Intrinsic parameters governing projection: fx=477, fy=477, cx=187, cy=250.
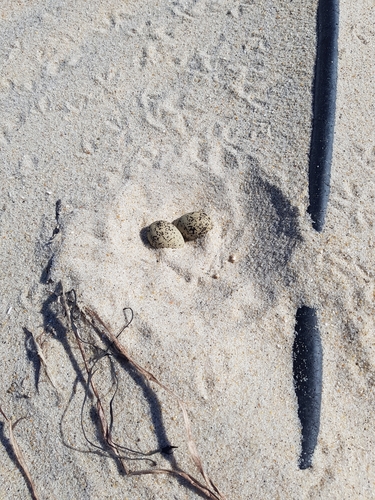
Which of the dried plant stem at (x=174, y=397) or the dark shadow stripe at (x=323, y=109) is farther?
the dark shadow stripe at (x=323, y=109)

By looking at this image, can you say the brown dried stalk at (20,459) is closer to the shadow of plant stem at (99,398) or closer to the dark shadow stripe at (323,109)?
the shadow of plant stem at (99,398)

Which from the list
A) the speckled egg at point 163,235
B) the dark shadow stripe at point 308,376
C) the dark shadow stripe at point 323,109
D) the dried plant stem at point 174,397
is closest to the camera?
the dried plant stem at point 174,397

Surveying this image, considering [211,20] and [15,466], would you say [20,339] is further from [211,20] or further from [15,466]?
[211,20]

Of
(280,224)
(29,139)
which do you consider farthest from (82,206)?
(280,224)

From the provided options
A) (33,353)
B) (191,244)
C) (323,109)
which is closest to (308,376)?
(191,244)

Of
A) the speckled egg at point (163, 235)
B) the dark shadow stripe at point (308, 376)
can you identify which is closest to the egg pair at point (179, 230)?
the speckled egg at point (163, 235)

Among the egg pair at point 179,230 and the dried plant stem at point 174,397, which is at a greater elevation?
the egg pair at point 179,230

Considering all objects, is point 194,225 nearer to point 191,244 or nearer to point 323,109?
point 191,244
